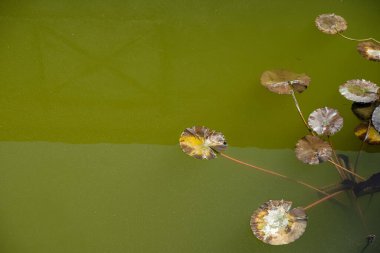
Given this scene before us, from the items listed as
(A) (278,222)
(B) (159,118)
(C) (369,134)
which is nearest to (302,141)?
(C) (369,134)

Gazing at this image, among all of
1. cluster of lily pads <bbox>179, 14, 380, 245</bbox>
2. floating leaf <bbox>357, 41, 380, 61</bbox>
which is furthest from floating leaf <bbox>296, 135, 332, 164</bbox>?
floating leaf <bbox>357, 41, 380, 61</bbox>

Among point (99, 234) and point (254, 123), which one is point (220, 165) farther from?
point (99, 234)

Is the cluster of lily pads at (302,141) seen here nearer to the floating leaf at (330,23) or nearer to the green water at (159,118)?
the green water at (159,118)

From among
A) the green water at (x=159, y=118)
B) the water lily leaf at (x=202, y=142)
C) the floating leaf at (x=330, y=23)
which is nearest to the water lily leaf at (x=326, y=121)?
the green water at (x=159, y=118)

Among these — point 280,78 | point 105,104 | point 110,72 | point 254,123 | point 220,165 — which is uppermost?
point 110,72

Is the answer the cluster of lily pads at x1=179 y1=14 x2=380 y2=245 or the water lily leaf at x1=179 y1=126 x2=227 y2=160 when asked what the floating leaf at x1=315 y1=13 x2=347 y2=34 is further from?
the water lily leaf at x1=179 y1=126 x2=227 y2=160

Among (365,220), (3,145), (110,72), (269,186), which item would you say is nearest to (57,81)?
(110,72)
